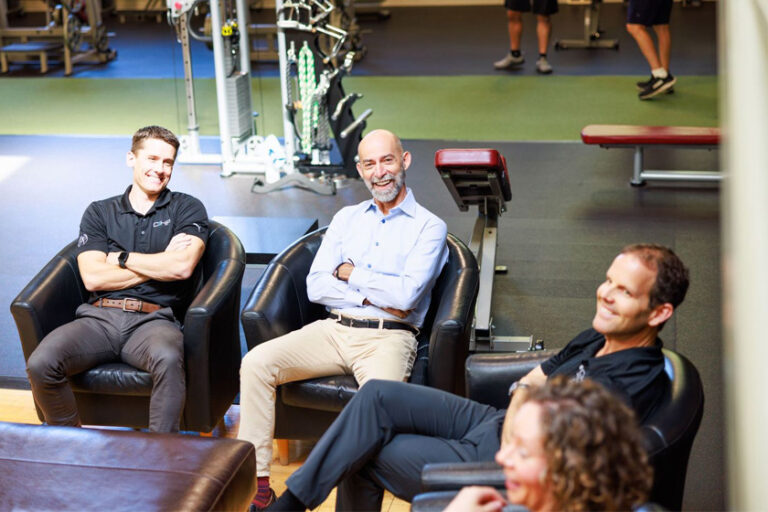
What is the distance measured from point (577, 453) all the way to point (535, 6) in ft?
28.0

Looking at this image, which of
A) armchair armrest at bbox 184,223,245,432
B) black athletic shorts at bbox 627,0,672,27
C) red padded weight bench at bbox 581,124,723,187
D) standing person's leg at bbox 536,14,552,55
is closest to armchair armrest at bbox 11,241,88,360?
armchair armrest at bbox 184,223,245,432

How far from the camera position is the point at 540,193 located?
6188 millimetres

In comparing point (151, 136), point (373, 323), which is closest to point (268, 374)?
point (373, 323)

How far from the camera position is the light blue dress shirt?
3154mm

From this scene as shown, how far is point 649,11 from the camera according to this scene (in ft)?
26.7

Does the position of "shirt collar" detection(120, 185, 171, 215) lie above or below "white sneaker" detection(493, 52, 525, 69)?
above

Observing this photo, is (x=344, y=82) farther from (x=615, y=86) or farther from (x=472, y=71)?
(x=615, y=86)

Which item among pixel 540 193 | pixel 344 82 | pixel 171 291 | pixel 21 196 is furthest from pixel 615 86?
pixel 171 291

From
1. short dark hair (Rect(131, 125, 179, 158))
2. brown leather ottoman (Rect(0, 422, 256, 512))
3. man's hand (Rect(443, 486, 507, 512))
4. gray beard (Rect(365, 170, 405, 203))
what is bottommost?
brown leather ottoman (Rect(0, 422, 256, 512))

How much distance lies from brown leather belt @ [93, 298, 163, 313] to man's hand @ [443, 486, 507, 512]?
166 centimetres

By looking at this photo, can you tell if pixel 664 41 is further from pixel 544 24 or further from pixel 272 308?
pixel 272 308

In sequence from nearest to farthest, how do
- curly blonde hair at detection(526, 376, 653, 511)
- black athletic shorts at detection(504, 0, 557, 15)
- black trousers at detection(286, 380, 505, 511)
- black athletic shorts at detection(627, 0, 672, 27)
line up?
curly blonde hair at detection(526, 376, 653, 511)
black trousers at detection(286, 380, 505, 511)
black athletic shorts at detection(627, 0, 672, 27)
black athletic shorts at detection(504, 0, 557, 15)

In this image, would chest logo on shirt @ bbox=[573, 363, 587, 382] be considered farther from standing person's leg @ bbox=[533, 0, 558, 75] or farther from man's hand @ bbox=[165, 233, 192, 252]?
standing person's leg @ bbox=[533, 0, 558, 75]

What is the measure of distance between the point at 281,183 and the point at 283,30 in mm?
1004
